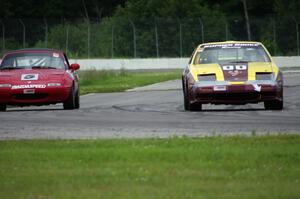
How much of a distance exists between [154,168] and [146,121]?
6.59 metres

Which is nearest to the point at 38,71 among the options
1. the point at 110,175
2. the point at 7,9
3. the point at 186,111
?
the point at 186,111

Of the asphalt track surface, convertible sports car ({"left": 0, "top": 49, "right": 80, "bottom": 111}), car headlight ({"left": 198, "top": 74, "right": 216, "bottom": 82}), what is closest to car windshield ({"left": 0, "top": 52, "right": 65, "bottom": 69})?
convertible sports car ({"left": 0, "top": 49, "right": 80, "bottom": 111})

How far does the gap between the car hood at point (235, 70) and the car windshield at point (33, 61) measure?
134 inches

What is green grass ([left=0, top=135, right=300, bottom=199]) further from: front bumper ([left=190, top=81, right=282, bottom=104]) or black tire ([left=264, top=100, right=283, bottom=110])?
black tire ([left=264, top=100, right=283, bottom=110])

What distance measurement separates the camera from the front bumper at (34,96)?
20.9 metres

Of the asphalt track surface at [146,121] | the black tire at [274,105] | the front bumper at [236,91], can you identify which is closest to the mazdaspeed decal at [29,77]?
the asphalt track surface at [146,121]

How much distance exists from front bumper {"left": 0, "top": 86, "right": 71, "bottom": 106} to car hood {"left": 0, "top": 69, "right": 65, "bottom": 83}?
0.25 meters

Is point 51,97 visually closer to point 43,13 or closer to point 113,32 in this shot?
point 113,32

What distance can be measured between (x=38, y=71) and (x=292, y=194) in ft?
43.9

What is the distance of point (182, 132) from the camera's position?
48.3ft

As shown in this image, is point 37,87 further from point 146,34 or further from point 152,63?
point 152,63

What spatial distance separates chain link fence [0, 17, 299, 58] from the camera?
55.8 metres

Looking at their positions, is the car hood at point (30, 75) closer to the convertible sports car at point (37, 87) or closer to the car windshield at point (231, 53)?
the convertible sports car at point (37, 87)

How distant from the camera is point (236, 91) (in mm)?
19609
